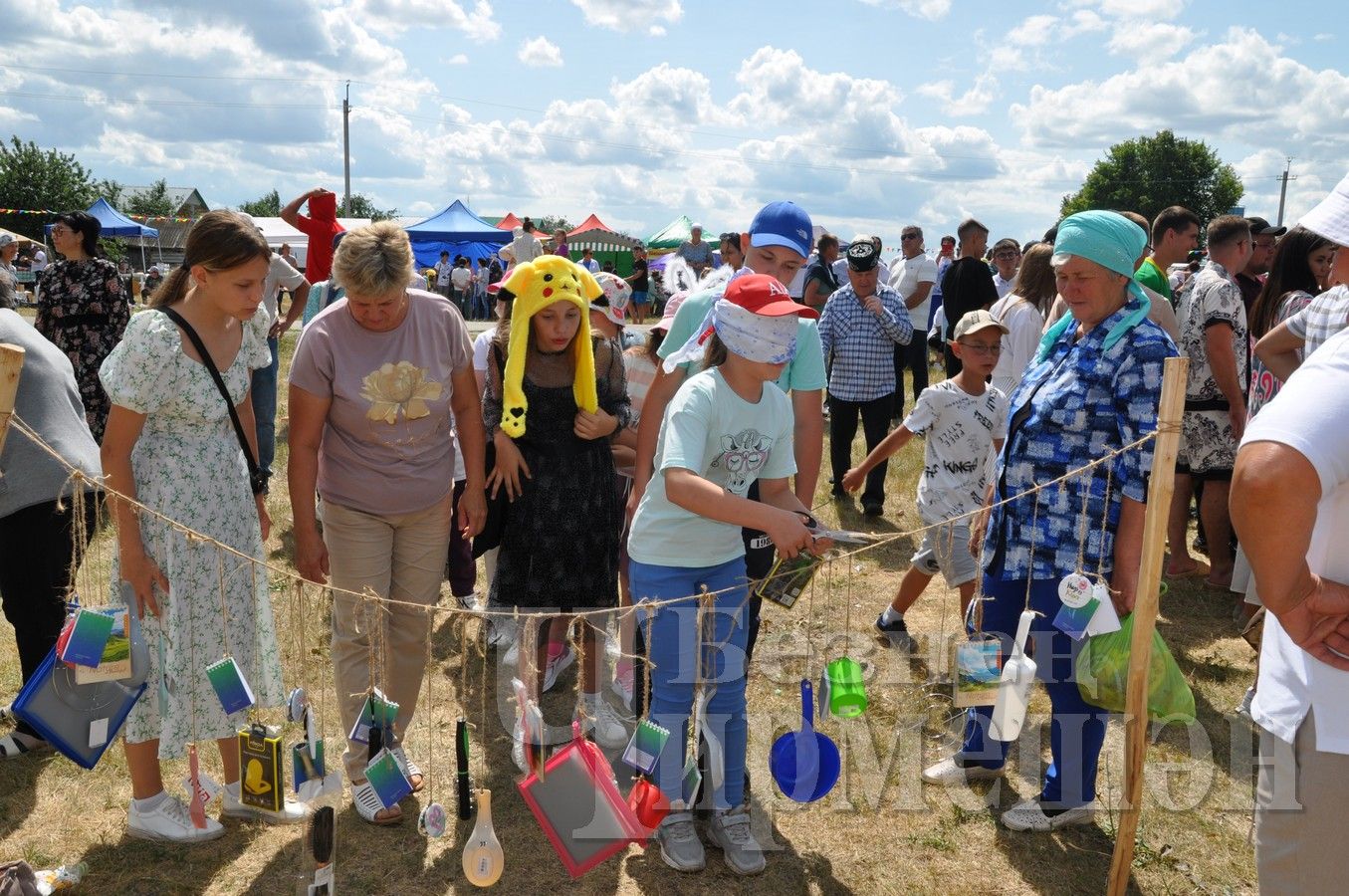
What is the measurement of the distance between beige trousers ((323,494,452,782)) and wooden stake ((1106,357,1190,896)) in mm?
1924

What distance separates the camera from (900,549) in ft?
19.9

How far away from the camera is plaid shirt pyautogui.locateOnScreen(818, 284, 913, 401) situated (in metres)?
6.30

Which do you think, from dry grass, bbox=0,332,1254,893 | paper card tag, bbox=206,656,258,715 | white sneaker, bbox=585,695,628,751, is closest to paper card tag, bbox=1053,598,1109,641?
dry grass, bbox=0,332,1254,893

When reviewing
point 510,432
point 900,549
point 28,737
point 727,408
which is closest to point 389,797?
point 510,432

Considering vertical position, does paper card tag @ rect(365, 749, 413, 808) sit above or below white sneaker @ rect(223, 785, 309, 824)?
above

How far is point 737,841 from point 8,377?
230 centimetres

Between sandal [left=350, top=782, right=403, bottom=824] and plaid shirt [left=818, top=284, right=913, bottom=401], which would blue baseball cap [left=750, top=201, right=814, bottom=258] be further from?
plaid shirt [left=818, top=284, right=913, bottom=401]

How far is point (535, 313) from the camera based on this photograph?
10.3 ft

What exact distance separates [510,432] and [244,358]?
2.75 ft

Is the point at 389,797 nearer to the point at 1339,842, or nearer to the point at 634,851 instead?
the point at 634,851

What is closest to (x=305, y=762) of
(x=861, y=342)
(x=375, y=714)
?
(x=375, y=714)

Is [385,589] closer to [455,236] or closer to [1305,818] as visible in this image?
[1305,818]

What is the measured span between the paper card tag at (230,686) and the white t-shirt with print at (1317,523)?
2270 mm

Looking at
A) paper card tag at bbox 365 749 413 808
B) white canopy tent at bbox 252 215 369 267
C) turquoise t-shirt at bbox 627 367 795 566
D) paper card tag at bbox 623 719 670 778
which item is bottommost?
paper card tag at bbox 365 749 413 808
